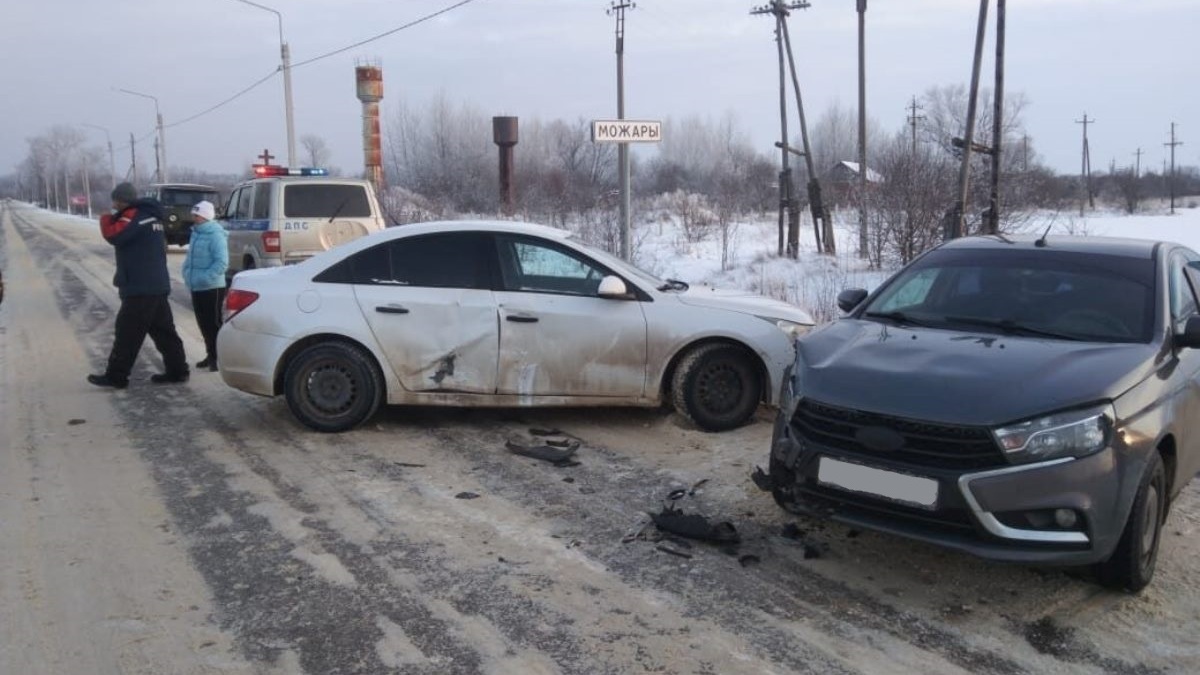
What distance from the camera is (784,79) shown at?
24000 mm

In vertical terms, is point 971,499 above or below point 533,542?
above

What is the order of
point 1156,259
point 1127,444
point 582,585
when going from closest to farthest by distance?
point 1127,444
point 582,585
point 1156,259

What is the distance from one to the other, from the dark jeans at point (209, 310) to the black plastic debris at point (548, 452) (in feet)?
13.3

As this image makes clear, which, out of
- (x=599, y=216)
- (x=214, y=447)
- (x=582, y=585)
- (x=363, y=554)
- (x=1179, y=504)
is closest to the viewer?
(x=582, y=585)

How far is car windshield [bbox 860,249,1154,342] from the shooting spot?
4730 millimetres

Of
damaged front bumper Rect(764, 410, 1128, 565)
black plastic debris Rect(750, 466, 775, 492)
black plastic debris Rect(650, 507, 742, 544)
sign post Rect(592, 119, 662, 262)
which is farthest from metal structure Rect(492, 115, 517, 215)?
damaged front bumper Rect(764, 410, 1128, 565)

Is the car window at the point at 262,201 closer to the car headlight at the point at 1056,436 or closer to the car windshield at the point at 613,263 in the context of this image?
the car windshield at the point at 613,263

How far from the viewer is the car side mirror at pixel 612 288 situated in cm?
663

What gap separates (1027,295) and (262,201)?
1092 centimetres

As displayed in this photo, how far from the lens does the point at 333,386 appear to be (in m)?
6.81

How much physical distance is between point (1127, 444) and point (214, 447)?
18.2 feet

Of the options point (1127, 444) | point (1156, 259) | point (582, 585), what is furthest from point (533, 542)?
point (1156, 259)

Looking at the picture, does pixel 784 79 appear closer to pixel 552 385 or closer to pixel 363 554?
pixel 552 385

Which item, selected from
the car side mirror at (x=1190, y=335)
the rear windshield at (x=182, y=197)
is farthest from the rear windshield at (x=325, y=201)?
the rear windshield at (x=182, y=197)
